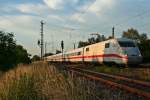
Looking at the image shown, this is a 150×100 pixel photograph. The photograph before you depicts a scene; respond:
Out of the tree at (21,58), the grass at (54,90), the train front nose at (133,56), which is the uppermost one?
the tree at (21,58)

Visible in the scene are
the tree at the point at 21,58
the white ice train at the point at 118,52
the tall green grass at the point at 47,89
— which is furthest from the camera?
the tree at the point at 21,58

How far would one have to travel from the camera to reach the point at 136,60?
111 ft

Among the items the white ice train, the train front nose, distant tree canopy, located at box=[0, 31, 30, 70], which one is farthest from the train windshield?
distant tree canopy, located at box=[0, 31, 30, 70]

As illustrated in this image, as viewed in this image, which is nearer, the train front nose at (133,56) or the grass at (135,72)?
the grass at (135,72)

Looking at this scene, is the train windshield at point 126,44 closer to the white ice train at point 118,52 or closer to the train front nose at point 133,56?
the white ice train at point 118,52

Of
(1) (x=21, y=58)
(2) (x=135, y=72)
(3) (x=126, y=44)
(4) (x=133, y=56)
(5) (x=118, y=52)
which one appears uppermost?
(3) (x=126, y=44)

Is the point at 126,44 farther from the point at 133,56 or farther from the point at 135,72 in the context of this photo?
the point at 135,72

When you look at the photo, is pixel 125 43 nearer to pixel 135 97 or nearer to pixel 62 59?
pixel 135 97

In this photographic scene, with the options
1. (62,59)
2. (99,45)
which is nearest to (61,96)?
(99,45)

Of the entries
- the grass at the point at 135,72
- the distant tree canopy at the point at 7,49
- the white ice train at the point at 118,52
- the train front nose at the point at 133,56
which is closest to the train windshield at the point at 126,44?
the white ice train at the point at 118,52

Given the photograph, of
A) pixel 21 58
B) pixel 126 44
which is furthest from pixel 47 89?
pixel 21 58

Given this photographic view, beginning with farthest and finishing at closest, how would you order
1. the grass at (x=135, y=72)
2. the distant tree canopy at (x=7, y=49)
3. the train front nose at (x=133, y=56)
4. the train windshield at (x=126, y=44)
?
1. the distant tree canopy at (x=7, y=49)
2. the train windshield at (x=126, y=44)
3. the train front nose at (x=133, y=56)
4. the grass at (x=135, y=72)

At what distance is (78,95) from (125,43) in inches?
1085

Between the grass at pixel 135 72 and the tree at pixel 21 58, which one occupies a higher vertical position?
the tree at pixel 21 58
